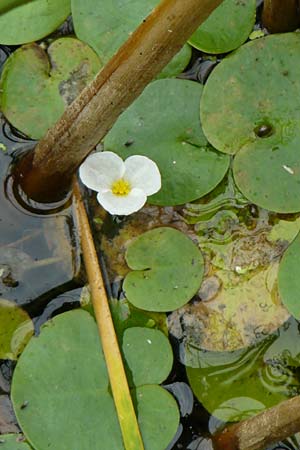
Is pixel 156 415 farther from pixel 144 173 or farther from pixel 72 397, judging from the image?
pixel 144 173

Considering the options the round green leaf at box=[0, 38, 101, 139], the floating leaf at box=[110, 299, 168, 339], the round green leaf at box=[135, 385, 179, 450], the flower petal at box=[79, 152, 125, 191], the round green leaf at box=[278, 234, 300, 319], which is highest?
the round green leaf at box=[0, 38, 101, 139]

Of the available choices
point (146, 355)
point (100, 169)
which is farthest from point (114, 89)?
point (146, 355)

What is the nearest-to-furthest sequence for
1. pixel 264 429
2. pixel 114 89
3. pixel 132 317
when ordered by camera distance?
pixel 114 89
pixel 264 429
pixel 132 317

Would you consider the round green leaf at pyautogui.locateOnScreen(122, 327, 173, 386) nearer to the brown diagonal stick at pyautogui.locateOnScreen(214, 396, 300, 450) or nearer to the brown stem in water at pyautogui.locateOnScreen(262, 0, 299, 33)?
the brown diagonal stick at pyautogui.locateOnScreen(214, 396, 300, 450)

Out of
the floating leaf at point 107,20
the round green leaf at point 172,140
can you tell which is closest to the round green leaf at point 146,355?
the round green leaf at point 172,140

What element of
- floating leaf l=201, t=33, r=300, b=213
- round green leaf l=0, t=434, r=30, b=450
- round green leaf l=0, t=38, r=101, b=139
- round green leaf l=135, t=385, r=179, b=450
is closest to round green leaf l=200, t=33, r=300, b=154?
floating leaf l=201, t=33, r=300, b=213

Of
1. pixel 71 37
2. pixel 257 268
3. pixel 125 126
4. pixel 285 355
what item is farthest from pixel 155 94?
pixel 285 355

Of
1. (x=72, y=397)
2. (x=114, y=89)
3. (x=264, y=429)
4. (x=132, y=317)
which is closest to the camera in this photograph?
(x=114, y=89)

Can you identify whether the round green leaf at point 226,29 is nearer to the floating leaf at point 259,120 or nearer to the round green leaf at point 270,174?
the floating leaf at point 259,120
